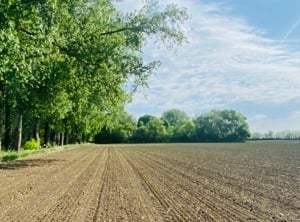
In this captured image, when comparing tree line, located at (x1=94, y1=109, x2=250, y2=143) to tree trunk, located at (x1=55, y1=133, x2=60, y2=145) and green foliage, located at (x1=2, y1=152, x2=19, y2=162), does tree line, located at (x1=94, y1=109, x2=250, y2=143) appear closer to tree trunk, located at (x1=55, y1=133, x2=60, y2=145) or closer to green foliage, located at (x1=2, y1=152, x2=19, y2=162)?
tree trunk, located at (x1=55, y1=133, x2=60, y2=145)

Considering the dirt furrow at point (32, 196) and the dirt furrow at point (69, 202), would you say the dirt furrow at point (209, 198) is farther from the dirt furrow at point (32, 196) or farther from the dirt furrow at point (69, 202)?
the dirt furrow at point (32, 196)

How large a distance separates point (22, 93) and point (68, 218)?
75.7ft

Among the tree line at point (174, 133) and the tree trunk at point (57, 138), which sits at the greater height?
the tree line at point (174, 133)

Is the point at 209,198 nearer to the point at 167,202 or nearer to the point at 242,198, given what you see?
the point at 242,198

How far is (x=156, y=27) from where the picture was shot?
3244cm

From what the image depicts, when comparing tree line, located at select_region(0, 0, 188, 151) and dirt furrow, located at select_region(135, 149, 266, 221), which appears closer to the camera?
dirt furrow, located at select_region(135, 149, 266, 221)

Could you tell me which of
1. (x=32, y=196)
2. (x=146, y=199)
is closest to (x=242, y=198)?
(x=146, y=199)

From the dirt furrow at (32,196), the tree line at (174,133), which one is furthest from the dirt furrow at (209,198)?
the tree line at (174,133)

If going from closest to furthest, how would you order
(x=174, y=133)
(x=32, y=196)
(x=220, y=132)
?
(x=32, y=196) → (x=174, y=133) → (x=220, y=132)

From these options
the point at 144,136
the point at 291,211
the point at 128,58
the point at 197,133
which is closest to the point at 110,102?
the point at 128,58

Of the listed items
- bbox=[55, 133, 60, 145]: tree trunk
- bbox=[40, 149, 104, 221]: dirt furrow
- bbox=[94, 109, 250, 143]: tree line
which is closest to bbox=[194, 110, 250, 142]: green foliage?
bbox=[94, 109, 250, 143]: tree line

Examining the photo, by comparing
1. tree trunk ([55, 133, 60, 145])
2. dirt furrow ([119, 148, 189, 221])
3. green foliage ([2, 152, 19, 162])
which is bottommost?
dirt furrow ([119, 148, 189, 221])

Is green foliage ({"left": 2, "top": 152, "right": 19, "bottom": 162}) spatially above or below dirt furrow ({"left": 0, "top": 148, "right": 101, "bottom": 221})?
above

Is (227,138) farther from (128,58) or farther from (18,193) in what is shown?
(18,193)
